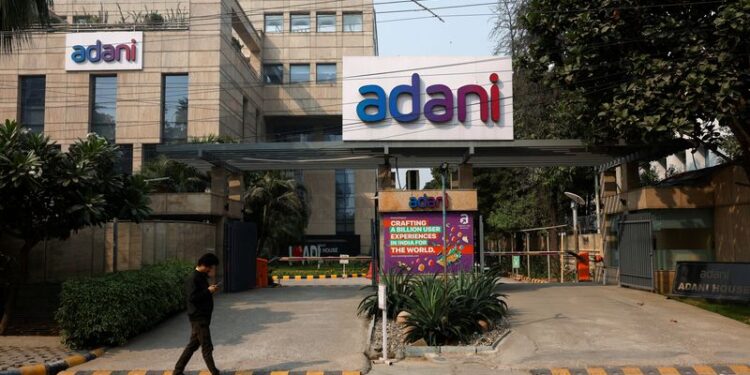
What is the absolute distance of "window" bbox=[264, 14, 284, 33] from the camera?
55.7 meters

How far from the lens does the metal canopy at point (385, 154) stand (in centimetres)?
1711

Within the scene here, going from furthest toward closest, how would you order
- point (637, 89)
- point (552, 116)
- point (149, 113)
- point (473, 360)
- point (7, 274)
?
point (149, 113), point (552, 116), point (637, 89), point (7, 274), point (473, 360)

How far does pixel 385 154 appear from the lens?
57.9 ft

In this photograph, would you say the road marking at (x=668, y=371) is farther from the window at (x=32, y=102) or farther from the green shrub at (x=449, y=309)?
the window at (x=32, y=102)

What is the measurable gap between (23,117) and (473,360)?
43.4 m

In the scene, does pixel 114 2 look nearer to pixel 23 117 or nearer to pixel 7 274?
pixel 23 117

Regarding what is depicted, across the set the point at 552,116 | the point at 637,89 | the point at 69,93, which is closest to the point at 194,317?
the point at 637,89

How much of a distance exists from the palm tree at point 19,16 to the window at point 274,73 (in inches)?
1603

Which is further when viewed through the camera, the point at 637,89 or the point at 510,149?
the point at 510,149

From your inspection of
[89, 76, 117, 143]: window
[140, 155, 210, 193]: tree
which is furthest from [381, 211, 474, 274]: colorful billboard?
[89, 76, 117, 143]: window

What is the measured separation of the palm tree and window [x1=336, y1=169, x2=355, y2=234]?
41.8 metres

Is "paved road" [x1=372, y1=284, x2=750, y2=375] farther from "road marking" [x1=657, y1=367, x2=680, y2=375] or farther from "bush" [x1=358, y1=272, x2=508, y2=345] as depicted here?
"bush" [x1=358, y1=272, x2=508, y2=345]

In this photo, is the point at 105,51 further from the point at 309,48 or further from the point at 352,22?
the point at 352,22

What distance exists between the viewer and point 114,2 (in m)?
50.1
